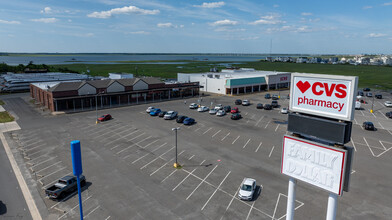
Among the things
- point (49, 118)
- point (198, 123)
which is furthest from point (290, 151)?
point (49, 118)

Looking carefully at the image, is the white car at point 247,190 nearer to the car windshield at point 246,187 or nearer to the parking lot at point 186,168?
the car windshield at point 246,187

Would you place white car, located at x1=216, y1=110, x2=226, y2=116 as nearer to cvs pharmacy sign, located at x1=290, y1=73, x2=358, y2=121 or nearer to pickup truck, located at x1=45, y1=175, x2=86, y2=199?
pickup truck, located at x1=45, y1=175, x2=86, y2=199

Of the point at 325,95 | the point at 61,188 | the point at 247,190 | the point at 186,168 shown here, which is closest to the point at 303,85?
the point at 325,95

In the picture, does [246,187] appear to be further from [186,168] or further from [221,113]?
[221,113]

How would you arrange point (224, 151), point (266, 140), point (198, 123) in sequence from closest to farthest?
point (224, 151) → point (266, 140) → point (198, 123)

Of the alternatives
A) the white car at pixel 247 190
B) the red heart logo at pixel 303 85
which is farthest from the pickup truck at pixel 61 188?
the red heart logo at pixel 303 85

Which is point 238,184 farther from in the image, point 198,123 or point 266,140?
point 198,123
